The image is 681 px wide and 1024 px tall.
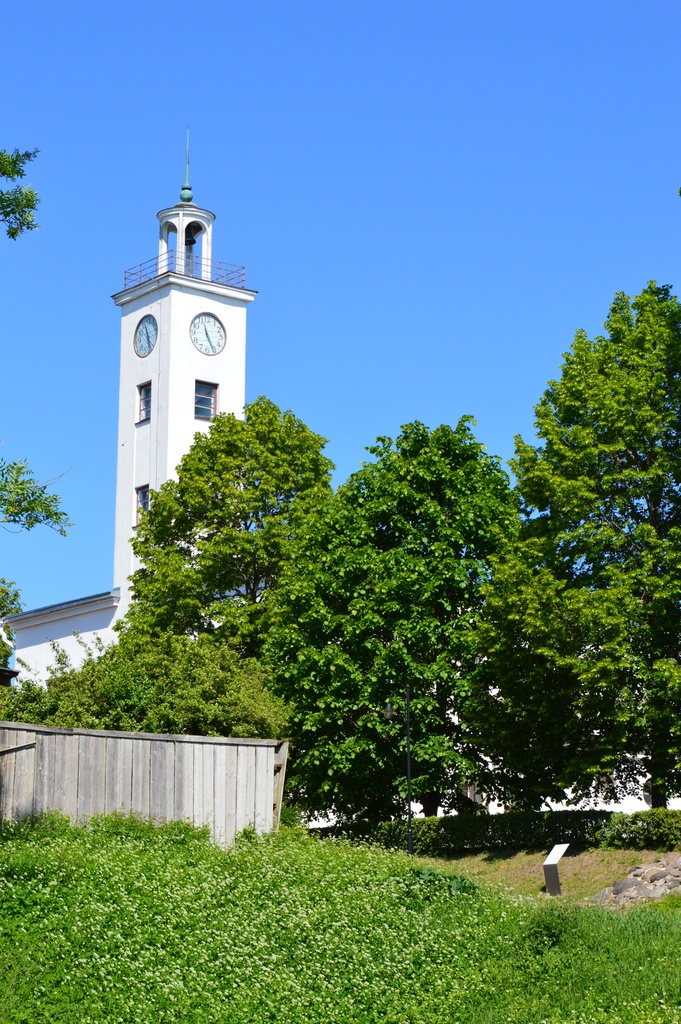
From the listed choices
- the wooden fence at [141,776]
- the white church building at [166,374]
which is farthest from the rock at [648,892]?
the white church building at [166,374]

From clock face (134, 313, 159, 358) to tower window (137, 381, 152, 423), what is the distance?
4.25 ft

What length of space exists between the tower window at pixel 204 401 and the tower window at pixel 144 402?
1.93 m

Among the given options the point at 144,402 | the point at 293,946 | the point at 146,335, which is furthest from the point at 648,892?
the point at 146,335

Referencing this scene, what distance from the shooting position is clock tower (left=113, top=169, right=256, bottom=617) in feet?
159

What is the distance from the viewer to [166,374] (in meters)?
48.6

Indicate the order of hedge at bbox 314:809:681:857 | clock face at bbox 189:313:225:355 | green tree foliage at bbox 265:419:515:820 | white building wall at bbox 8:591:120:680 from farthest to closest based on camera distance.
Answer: white building wall at bbox 8:591:120:680
clock face at bbox 189:313:225:355
green tree foliage at bbox 265:419:515:820
hedge at bbox 314:809:681:857

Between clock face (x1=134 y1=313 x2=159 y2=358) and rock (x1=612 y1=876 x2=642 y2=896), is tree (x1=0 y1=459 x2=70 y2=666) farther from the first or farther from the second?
clock face (x1=134 y1=313 x2=159 y2=358)

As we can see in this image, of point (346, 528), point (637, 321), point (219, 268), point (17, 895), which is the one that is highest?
point (219, 268)

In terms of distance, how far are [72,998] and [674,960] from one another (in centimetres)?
629

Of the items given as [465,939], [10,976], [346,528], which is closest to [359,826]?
[346,528]

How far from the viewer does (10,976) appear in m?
11.9

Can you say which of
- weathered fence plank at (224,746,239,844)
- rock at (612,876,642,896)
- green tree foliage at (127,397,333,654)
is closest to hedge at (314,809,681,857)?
rock at (612,876,642,896)

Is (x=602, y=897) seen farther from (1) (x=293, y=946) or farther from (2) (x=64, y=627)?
(2) (x=64, y=627)

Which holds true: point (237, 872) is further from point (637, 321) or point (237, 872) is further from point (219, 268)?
point (219, 268)
